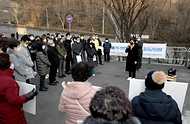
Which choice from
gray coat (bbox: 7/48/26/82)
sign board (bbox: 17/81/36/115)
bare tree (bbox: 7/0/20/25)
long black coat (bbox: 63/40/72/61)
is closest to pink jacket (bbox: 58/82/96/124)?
sign board (bbox: 17/81/36/115)

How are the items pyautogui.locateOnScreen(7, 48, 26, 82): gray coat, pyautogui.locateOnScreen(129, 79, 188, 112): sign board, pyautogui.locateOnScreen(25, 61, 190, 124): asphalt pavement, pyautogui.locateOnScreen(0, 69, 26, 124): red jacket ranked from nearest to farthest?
1. pyautogui.locateOnScreen(0, 69, 26, 124): red jacket
2. pyautogui.locateOnScreen(129, 79, 188, 112): sign board
3. pyautogui.locateOnScreen(7, 48, 26, 82): gray coat
4. pyautogui.locateOnScreen(25, 61, 190, 124): asphalt pavement

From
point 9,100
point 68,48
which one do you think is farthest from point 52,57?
point 9,100

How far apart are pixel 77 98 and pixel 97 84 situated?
4992 mm

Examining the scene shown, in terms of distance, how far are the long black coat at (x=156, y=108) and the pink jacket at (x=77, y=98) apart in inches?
22.0

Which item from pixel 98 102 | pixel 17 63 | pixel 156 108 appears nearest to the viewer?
pixel 98 102

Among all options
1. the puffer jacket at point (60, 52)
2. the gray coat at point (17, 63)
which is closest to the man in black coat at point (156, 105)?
the gray coat at point (17, 63)

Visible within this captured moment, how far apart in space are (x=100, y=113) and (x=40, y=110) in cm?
394

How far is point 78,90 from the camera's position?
2064 millimetres

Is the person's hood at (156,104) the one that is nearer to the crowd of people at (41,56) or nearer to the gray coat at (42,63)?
the crowd of people at (41,56)

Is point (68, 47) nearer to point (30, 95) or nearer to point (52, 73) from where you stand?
point (52, 73)

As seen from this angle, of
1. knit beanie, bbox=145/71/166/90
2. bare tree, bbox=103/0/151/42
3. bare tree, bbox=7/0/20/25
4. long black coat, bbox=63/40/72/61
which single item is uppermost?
bare tree, bbox=7/0/20/25

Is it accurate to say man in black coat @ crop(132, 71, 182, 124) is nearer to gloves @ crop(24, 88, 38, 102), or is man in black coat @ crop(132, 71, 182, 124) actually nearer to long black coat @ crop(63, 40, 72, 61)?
gloves @ crop(24, 88, 38, 102)

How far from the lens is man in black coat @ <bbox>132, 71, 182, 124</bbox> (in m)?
2.06

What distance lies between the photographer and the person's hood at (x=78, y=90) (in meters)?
2.05
